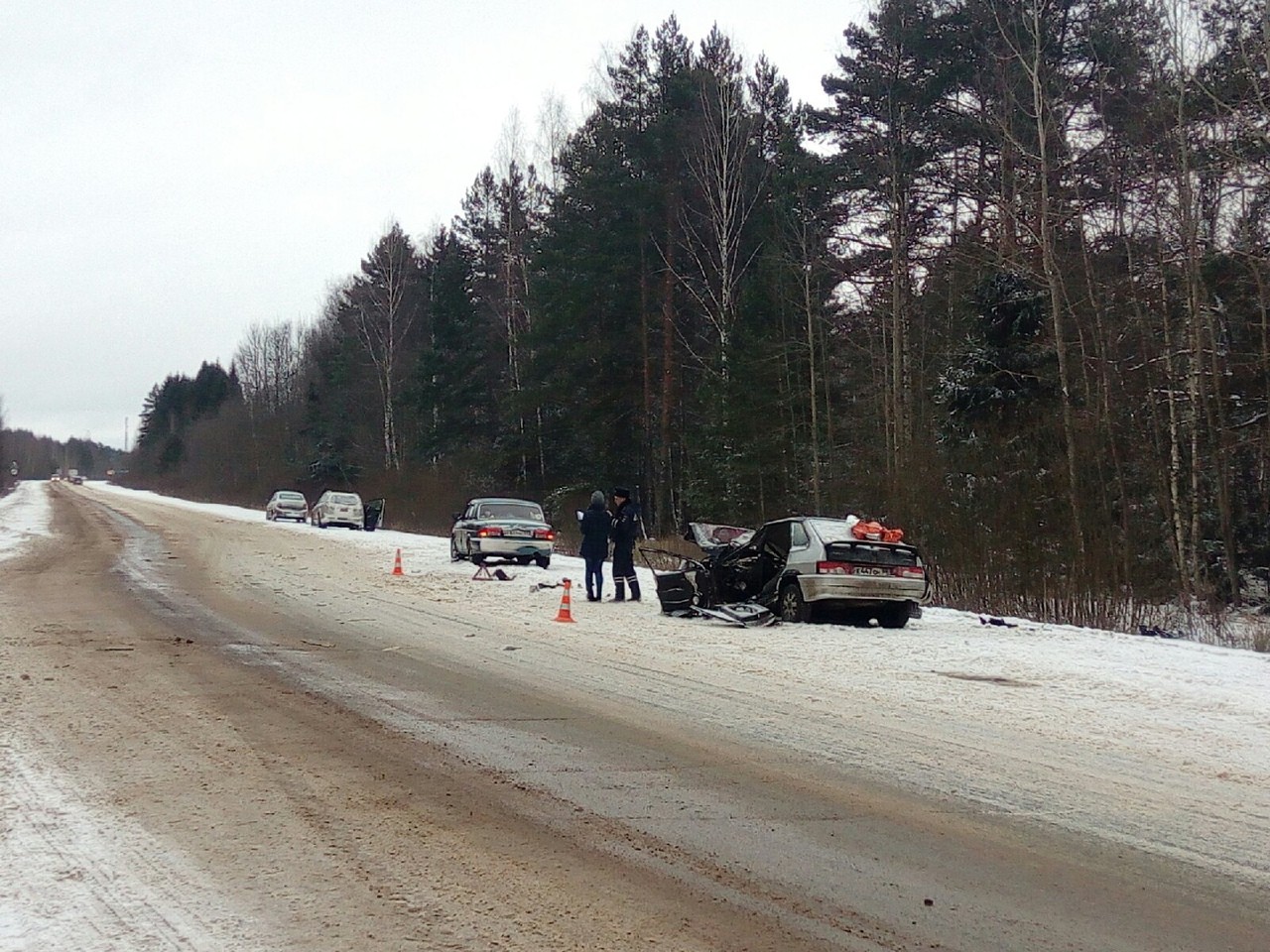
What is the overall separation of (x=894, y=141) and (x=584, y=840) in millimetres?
30197

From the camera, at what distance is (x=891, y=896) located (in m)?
4.75

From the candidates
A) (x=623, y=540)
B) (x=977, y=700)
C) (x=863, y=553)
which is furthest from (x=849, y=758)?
(x=623, y=540)

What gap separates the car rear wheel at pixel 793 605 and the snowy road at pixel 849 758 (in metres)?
0.34

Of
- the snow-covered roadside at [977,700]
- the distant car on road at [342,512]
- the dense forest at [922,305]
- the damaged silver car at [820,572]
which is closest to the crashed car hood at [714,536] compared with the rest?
the damaged silver car at [820,572]

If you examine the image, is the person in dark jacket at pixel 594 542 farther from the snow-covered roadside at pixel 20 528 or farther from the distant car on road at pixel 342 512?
the distant car on road at pixel 342 512

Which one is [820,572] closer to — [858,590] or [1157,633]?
[858,590]

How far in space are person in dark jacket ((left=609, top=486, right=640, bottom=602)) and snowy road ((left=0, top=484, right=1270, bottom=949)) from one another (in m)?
2.70

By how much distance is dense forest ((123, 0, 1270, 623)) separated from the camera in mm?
21562

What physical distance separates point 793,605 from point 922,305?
21040 mm

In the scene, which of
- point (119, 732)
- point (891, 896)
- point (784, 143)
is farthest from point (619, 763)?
point (784, 143)

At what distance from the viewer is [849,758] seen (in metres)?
7.36

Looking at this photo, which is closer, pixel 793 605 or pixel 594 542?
pixel 793 605

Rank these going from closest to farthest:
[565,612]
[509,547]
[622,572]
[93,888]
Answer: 1. [93,888]
2. [565,612]
3. [622,572]
4. [509,547]

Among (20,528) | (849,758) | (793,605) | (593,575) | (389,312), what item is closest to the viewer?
(849,758)
